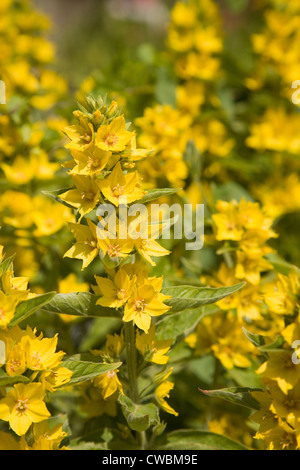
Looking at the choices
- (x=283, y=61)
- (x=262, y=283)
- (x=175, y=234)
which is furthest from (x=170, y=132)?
(x=283, y=61)

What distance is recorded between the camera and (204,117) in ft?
6.89

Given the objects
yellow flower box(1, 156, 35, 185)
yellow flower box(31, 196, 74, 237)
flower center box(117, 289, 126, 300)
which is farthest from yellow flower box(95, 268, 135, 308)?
yellow flower box(1, 156, 35, 185)

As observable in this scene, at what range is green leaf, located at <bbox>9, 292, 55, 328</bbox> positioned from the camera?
0.98 m

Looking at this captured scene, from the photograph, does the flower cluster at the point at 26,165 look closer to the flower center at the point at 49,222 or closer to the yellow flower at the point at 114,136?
the flower center at the point at 49,222

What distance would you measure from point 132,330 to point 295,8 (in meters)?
1.67

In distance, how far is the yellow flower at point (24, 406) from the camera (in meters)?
1.00

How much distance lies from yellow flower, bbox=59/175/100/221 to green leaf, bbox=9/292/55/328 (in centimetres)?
19

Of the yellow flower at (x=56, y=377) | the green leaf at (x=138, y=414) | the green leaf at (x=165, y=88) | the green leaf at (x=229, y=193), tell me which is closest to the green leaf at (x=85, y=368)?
the yellow flower at (x=56, y=377)

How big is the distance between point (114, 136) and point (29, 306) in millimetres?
360

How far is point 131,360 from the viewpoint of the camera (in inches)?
45.0

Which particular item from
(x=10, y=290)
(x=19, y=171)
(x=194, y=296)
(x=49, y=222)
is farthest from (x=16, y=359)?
(x=19, y=171)

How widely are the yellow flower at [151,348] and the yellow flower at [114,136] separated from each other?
38 cm

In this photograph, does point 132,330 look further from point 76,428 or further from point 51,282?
point 76,428
